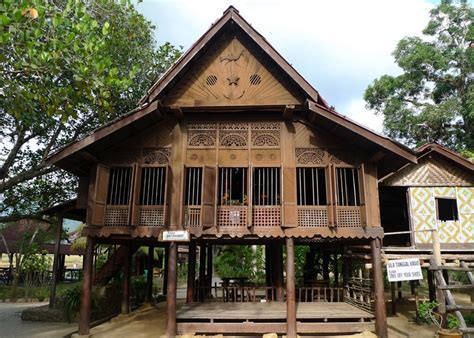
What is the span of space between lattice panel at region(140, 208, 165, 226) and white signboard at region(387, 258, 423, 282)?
20.8ft

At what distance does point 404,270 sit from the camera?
361 inches

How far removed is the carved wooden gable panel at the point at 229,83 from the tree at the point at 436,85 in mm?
14361

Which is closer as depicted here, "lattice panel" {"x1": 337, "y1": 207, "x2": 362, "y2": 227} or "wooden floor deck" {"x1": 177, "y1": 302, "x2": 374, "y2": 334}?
"wooden floor deck" {"x1": 177, "y1": 302, "x2": 374, "y2": 334}

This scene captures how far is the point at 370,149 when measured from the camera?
10102 millimetres

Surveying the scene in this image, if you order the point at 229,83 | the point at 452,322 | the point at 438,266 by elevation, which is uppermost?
the point at 229,83


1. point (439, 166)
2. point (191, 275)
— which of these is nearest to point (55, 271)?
point (191, 275)

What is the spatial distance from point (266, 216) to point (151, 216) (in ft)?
10.6

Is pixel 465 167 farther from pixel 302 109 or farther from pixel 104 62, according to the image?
pixel 104 62

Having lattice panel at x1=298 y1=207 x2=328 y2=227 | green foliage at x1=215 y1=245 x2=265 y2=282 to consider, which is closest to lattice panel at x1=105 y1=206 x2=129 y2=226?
lattice panel at x1=298 y1=207 x2=328 y2=227

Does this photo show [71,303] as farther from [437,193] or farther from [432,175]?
[432,175]

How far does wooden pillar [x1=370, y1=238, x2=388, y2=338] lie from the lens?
9.09 meters

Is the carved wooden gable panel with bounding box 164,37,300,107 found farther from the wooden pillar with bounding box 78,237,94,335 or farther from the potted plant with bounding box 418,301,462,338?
the potted plant with bounding box 418,301,462,338

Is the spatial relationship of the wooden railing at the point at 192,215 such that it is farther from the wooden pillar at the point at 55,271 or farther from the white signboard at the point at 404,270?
the wooden pillar at the point at 55,271

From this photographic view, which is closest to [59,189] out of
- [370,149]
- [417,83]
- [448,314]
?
[370,149]
